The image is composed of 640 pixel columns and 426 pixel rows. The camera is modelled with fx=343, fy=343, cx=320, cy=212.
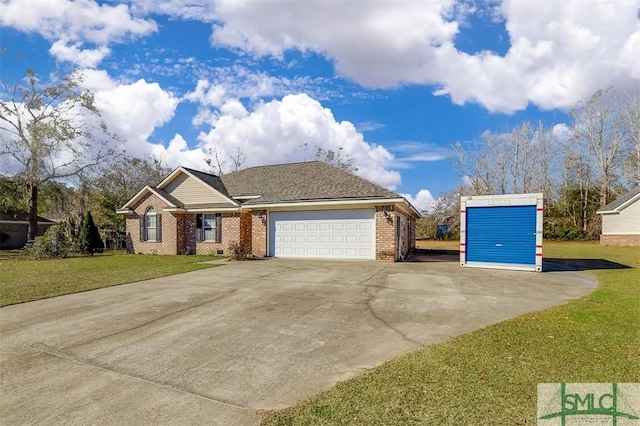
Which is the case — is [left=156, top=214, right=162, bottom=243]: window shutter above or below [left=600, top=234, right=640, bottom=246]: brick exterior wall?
above

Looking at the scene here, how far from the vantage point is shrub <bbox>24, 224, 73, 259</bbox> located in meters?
19.3

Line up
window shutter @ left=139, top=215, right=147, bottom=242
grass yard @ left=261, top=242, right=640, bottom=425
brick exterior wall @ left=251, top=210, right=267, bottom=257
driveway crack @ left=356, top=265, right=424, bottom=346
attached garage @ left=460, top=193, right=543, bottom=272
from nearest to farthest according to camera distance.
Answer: grass yard @ left=261, top=242, right=640, bottom=425, driveway crack @ left=356, top=265, right=424, bottom=346, attached garage @ left=460, top=193, right=543, bottom=272, brick exterior wall @ left=251, top=210, right=267, bottom=257, window shutter @ left=139, top=215, right=147, bottom=242

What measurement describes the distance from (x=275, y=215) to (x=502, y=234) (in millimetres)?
10155

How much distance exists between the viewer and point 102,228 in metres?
28.8

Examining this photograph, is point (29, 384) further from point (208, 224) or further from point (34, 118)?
point (34, 118)

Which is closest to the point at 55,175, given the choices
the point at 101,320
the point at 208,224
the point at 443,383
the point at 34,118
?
the point at 34,118

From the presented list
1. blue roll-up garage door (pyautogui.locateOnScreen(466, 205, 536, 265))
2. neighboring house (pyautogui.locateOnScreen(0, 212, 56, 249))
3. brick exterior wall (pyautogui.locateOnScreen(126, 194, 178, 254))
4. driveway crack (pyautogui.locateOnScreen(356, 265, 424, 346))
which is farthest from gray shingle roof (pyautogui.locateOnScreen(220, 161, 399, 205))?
neighboring house (pyautogui.locateOnScreen(0, 212, 56, 249))

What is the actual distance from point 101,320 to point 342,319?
439 cm

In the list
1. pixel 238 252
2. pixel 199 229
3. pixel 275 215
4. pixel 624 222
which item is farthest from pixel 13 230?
pixel 624 222

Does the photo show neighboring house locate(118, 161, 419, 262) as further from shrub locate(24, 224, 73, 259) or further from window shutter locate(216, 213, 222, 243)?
shrub locate(24, 224, 73, 259)

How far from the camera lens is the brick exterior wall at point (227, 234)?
736 inches

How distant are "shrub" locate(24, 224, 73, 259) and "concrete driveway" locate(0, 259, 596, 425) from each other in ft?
45.9

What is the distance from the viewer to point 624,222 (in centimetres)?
2578

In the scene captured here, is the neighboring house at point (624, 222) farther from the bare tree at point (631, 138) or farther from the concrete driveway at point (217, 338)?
the concrete driveway at point (217, 338)
